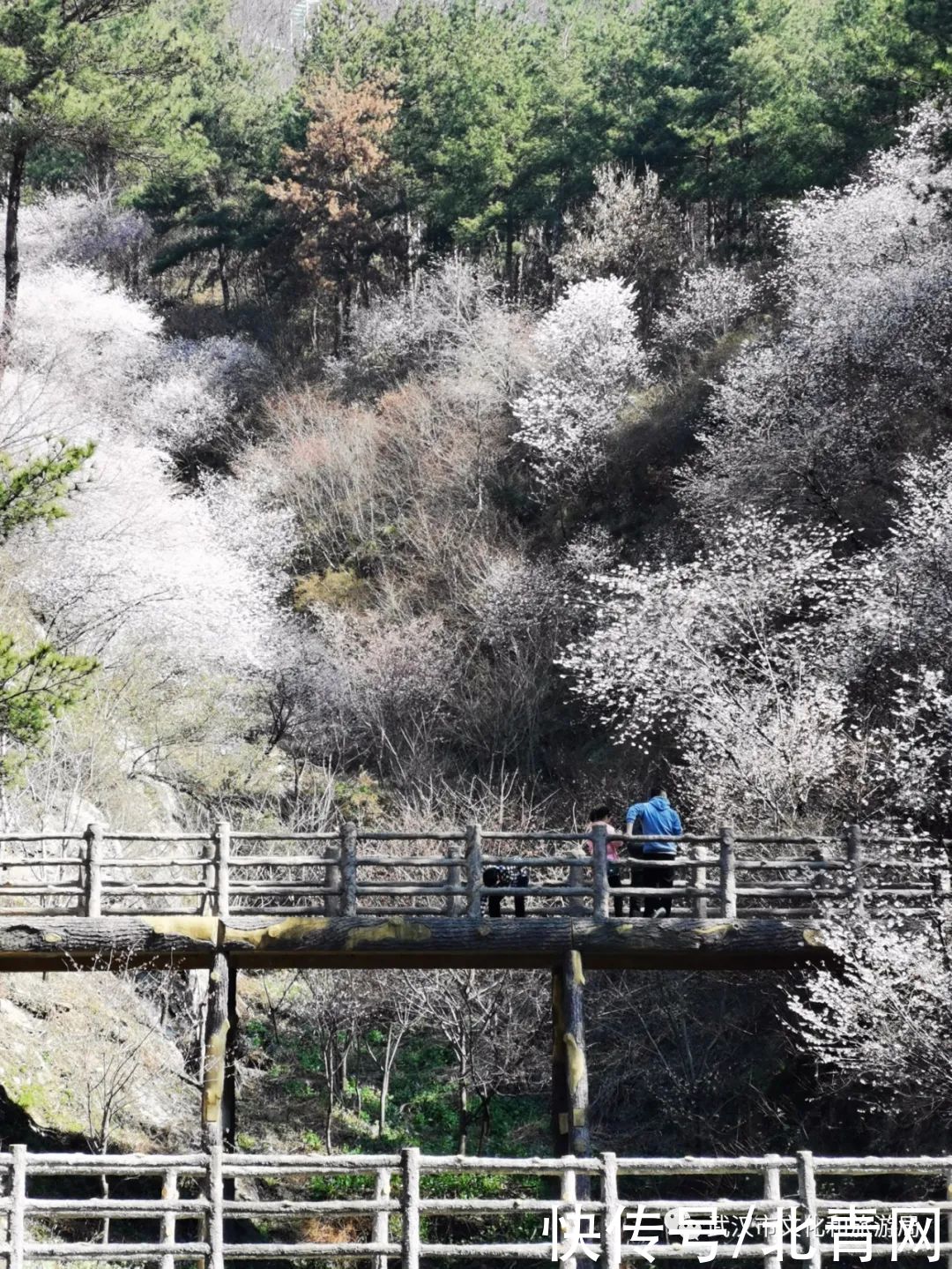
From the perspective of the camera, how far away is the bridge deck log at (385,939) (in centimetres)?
1703

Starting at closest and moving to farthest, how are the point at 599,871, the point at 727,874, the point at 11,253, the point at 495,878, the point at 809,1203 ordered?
the point at 809,1203 < the point at 599,871 < the point at 727,874 < the point at 495,878 < the point at 11,253

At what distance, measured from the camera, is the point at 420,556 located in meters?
41.6

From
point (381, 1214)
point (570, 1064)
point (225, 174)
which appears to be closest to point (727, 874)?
point (570, 1064)

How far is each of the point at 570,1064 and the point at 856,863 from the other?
373 cm

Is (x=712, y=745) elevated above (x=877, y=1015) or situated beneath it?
elevated above

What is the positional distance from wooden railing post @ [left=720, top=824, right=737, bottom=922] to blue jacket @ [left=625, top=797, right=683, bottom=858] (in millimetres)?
511

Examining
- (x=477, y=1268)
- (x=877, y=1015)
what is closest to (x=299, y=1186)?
(x=477, y=1268)

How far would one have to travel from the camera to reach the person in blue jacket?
17.9m

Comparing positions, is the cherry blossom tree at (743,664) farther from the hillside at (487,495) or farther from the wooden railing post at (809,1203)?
the wooden railing post at (809,1203)

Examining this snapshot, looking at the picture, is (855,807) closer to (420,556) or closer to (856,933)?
(856,933)

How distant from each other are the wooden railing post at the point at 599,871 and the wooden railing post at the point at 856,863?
2.65 meters

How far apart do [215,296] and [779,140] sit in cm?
2425

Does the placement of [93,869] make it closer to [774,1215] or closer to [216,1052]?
[216,1052]

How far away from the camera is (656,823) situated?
1791 cm
